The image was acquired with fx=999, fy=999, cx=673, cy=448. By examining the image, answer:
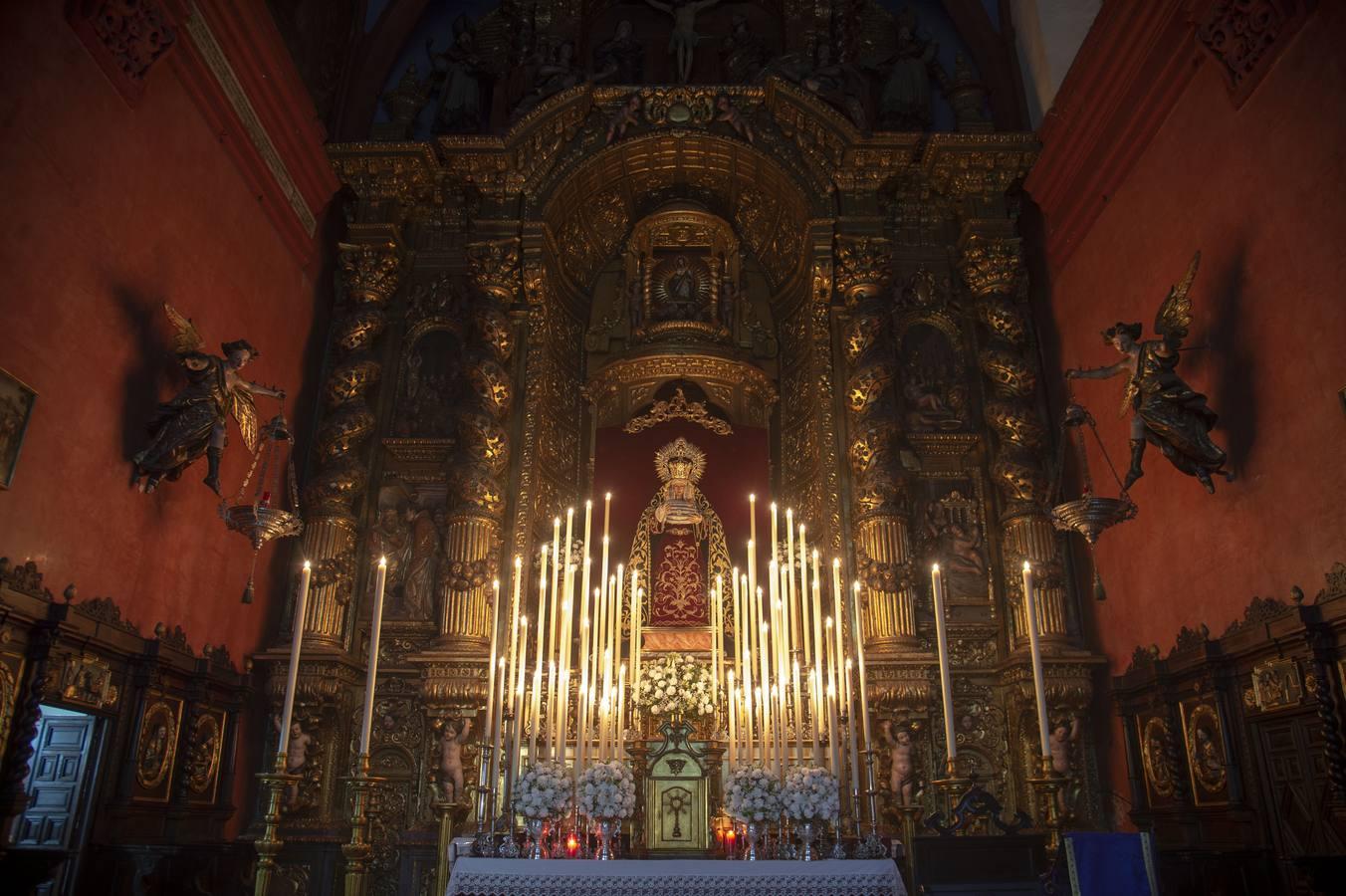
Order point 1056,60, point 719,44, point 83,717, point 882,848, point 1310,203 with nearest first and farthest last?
point 882,848 → point 1310,203 → point 83,717 → point 1056,60 → point 719,44

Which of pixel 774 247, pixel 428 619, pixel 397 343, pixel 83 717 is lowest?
pixel 83 717

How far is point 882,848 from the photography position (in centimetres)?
628

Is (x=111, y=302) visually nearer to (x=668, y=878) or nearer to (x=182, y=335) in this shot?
(x=182, y=335)

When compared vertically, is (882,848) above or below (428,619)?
below

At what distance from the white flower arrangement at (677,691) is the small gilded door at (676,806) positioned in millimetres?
1333

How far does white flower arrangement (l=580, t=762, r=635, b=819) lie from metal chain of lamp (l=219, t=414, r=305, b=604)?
11.4 feet

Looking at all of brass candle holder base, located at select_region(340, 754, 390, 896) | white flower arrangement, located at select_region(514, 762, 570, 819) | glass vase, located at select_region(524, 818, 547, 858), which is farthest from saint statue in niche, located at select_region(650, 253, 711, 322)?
brass candle holder base, located at select_region(340, 754, 390, 896)

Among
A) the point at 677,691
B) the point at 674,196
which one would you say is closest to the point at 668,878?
the point at 677,691

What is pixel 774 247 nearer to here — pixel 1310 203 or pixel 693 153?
pixel 693 153

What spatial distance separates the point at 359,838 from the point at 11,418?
3.55m

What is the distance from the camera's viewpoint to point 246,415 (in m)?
8.76

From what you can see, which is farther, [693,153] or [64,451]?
[693,153]

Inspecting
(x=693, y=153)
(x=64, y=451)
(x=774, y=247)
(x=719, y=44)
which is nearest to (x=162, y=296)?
(x=64, y=451)

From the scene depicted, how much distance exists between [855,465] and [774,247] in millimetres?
3508
